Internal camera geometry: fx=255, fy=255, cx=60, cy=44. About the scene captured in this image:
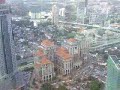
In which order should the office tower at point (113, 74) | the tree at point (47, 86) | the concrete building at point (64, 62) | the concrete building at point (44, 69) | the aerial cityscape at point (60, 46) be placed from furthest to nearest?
the concrete building at point (64, 62) < the concrete building at point (44, 69) < the tree at point (47, 86) < the aerial cityscape at point (60, 46) < the office tower at point (113, 74)

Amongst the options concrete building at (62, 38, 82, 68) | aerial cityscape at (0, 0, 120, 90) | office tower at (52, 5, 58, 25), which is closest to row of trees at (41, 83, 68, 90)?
aerial cityscape at (0, 0, 120, 90)

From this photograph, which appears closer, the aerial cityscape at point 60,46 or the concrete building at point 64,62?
the aerial cityscape at point 60,46

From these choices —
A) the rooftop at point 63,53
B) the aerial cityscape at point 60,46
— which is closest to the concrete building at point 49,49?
the aerial cityscape at point 60,46

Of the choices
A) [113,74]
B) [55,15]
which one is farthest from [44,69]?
[55,15]

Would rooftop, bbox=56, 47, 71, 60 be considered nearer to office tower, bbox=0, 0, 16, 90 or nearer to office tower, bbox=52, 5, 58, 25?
office tower, bbox=0, 0, 16, 90

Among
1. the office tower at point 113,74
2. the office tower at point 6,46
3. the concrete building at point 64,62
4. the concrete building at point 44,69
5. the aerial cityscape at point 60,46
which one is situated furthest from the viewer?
the concrete building at point 64,62

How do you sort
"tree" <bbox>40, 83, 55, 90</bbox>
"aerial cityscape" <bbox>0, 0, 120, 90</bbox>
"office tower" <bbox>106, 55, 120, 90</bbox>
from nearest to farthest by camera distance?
1. "office tower" <bbox>106, 55, 120, 90</bbox>
2. "aerial cityscape" <bbox>0, 0, 120, 90</bbox>
3. "tree" <bbox>40, 83, 55, 90</bbox>

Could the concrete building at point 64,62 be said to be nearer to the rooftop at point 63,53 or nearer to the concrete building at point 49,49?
the rooftop at point 63,53

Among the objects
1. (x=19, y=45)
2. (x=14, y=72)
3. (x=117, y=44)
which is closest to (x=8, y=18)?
(x=14, y=72)

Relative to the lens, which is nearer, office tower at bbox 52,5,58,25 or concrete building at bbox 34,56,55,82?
concrete building at bbox 34,56,55,82
